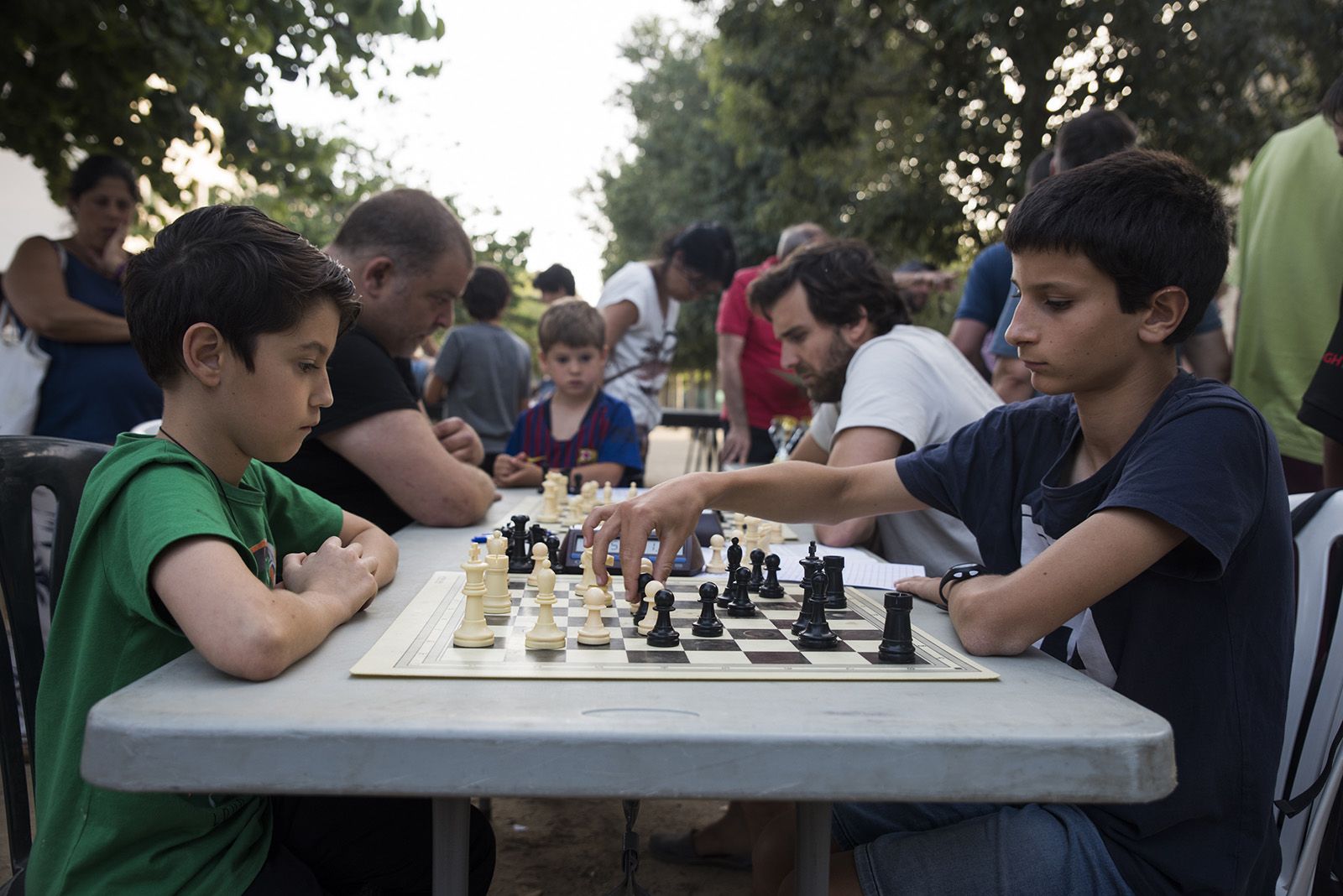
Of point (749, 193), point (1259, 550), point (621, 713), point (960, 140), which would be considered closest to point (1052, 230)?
point (1259, 550)

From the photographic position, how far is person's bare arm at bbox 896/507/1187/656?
143 cm

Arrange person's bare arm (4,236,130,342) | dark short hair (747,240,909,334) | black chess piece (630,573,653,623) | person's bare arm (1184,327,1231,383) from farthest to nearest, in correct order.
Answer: person's bare arm (1184,327,1231,383) → person's bare arm (4,236,130,342) → dark short hair (747,240,909,334) → black chess piece (630,573,653,623)

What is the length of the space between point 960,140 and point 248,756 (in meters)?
10.3

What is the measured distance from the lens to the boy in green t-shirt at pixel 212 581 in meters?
1.29

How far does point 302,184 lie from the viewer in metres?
6.30

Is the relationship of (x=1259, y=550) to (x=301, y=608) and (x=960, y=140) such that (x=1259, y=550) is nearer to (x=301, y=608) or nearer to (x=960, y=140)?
(x=301, y=608)

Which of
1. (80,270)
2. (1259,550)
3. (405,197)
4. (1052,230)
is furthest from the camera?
(80,270)

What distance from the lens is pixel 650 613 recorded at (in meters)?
1.61

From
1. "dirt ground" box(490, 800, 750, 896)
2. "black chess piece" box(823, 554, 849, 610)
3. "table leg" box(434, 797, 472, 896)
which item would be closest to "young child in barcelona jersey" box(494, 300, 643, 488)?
"dirt ground" box(490, 800, 750, 896)

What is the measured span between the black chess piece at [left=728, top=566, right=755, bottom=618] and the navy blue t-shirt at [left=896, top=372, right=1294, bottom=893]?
21.5 inches

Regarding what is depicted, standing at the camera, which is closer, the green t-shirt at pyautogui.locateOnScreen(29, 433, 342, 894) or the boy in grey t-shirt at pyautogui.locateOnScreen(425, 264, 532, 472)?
the green t-shirt at pyautogui.locateOnScreen(29, 433, 342, 894)

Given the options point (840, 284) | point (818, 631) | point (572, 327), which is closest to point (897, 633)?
point (818, 631)

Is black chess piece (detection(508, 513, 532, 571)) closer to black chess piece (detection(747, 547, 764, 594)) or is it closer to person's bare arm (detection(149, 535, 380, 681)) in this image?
black chess piece (detection(747, 547, 764, 594))

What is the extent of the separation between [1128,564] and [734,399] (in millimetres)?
4233
